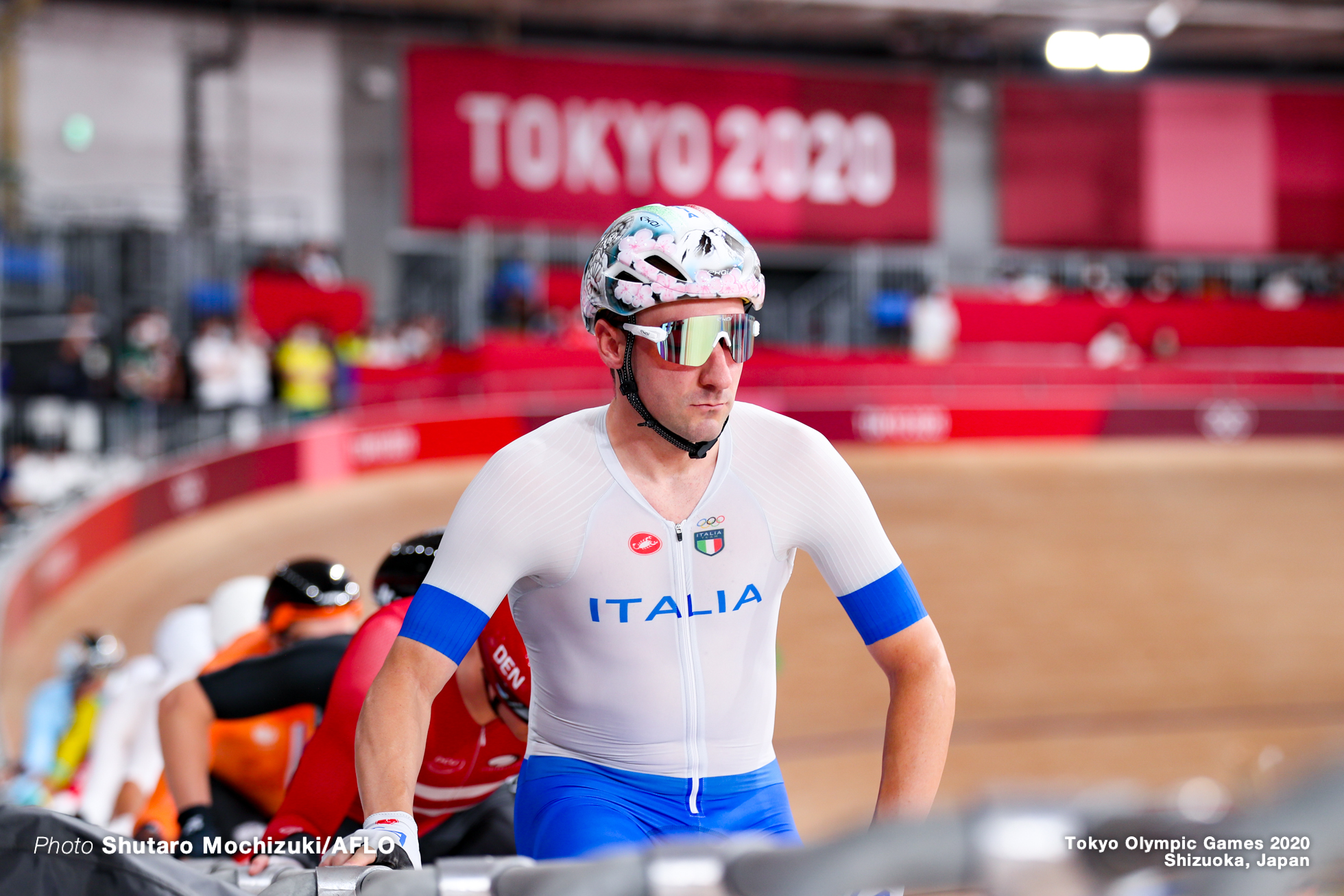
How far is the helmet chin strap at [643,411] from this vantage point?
1.66m

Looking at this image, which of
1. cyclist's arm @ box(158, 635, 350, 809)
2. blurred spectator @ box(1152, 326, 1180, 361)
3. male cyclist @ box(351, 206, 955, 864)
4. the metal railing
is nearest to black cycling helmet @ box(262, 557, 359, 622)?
cyclist's arm @ box(158, 635, 350, 809)

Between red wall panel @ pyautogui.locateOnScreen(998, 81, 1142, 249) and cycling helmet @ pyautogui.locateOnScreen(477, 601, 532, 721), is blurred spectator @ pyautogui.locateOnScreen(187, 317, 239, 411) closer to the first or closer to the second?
cycling helmet @ pyautogui.locateOnScreen(477, 601, 532, 721)

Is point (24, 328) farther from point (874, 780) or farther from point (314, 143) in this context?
point (874, 780)

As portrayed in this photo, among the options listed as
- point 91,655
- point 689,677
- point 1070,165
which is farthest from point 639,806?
point 1070,165

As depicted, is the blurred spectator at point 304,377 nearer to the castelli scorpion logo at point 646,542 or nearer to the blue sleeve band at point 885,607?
the castelli scorpion logo at point 646,542

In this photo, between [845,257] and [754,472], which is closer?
[754,472]

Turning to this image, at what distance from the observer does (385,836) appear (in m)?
1.38

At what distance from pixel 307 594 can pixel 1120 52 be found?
15284 mm

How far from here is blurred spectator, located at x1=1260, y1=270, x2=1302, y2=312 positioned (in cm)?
1550

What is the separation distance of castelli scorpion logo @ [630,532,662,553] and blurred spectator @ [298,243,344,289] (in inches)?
471

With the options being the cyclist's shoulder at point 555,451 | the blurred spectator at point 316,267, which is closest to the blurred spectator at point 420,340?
the blurred spectator at point 316,267

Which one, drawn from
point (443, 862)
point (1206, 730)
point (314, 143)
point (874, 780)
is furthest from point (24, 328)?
point (443, 862)

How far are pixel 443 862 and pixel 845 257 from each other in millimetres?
16231

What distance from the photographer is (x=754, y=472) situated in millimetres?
1730
